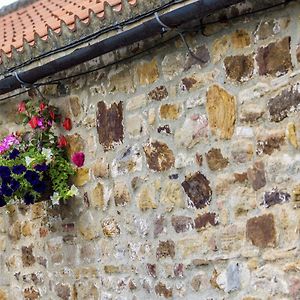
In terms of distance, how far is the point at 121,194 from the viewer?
4.33 metres

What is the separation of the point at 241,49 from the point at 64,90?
153 centimetres

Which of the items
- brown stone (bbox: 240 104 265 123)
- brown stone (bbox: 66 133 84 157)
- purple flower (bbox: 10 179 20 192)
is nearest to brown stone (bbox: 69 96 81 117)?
brown stone (bbox: 66 133 84 157)

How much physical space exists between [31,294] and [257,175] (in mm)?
2207

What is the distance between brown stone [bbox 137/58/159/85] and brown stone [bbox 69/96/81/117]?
604 millimetres

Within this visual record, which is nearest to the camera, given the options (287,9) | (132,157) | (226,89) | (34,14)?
(287,9)

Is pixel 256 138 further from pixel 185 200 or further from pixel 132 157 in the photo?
pixel 132 157

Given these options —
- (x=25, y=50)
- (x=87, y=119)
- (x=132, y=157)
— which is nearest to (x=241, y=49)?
(x=132, y=157)

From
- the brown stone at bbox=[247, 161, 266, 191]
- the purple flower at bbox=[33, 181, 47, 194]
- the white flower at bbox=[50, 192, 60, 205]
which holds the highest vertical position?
the purple flower at bbox=[33, 181, 47, 194]

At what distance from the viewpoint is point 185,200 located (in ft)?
12.9

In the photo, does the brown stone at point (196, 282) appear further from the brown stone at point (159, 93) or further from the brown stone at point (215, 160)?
the brown stone at point (159, 93)

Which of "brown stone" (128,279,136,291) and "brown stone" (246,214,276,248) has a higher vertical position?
"brown stone" (246,214,276,248)

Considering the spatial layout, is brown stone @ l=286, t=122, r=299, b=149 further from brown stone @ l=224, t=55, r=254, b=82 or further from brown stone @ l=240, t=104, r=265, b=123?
brown stone @ l=224, t=55, r=254, b=82

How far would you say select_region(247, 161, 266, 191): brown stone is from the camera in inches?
139

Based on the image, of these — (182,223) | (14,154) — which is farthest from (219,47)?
(14,154)
